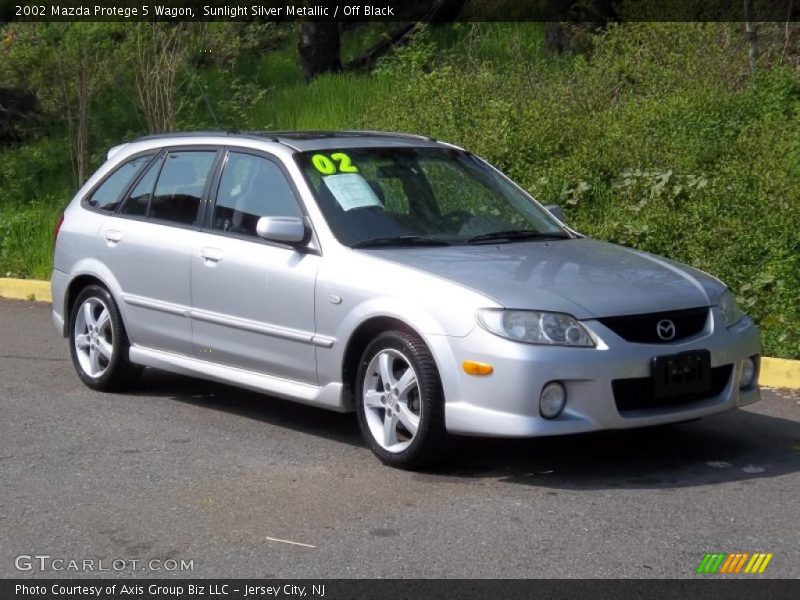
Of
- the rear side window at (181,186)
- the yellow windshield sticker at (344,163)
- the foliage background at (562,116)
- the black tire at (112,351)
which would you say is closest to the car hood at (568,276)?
the yellow windshield sticker at (344,163)

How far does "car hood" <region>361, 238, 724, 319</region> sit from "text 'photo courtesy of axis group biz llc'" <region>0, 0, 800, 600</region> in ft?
0.07

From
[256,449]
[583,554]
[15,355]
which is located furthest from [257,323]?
[15,355]

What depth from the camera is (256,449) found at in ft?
23.7

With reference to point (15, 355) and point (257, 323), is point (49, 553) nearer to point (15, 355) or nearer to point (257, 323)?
point (257, 323)

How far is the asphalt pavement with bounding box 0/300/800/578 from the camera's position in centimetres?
531

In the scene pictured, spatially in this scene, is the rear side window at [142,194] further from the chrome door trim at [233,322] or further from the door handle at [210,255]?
the door handle at [210,255]

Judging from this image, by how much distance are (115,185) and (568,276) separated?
3627 millimetres

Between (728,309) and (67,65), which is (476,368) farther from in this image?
(67,65)

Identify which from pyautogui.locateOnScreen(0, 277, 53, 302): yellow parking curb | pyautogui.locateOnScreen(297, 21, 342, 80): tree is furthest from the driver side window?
pyautogui.locateOnScreen(297, 21, 342, 80): tree

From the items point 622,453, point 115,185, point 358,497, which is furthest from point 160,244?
point 622,453

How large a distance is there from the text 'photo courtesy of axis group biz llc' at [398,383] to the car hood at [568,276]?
0.02 meters

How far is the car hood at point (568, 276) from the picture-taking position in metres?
6.34

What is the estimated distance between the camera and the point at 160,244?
26.6 feet
